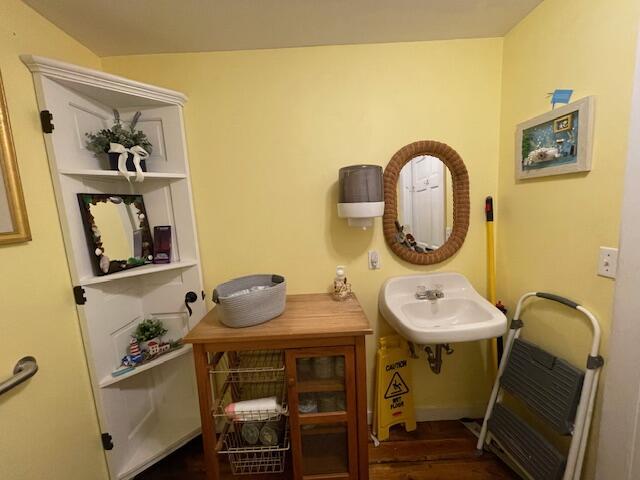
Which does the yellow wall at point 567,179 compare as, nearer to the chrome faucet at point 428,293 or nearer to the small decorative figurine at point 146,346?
→ the chrome faucet at point 428,293

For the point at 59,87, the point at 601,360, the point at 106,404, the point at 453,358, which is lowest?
the point at 453,358

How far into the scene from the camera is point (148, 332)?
1.46 metres

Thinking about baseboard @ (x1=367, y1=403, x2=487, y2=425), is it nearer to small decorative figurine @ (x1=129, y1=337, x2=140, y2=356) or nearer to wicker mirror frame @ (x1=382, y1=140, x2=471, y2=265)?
wicker mirror frame @ (x1=382, y1=140, x2=471, y2=265)

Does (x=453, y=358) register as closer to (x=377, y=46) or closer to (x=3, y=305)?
(x=377, y=46)

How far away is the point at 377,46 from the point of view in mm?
1427

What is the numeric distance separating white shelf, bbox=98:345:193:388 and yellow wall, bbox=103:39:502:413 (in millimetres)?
380

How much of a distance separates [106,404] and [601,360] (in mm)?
2146

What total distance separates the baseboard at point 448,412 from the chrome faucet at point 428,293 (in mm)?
769

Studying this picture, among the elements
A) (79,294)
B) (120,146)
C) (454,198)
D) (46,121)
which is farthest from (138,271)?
(454,198)

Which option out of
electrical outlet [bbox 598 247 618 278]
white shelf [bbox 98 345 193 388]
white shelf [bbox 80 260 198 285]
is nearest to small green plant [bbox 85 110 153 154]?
white shelf [bbox 80 260 198 285]

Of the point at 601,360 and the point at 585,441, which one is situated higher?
the point at 601,360

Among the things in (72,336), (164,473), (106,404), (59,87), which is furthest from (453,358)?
(59,87)

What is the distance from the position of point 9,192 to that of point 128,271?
512 mm

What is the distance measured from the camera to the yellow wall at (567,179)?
3.05ft
